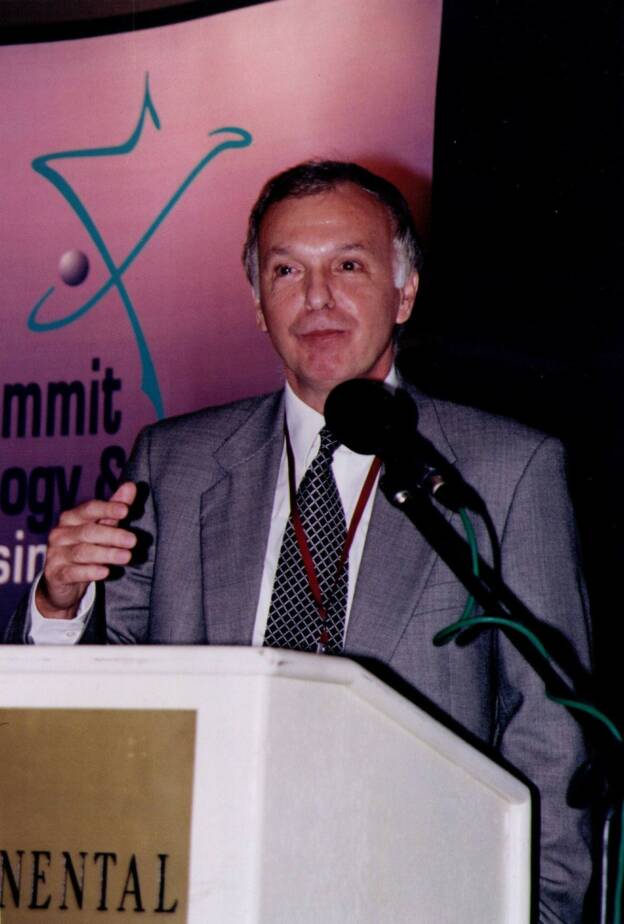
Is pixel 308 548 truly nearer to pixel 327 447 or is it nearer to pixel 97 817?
pixel 327 447

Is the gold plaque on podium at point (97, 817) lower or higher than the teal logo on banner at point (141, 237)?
lower

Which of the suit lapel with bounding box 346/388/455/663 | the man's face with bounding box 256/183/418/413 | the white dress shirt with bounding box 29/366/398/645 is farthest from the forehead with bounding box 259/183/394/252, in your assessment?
the suit lapel with bounding box 346/388/455/663

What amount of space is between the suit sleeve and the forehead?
51 cm

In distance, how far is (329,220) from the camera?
6.68ft

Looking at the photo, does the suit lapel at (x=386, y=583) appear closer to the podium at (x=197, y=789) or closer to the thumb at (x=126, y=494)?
the thumb at (x=126, y=494)

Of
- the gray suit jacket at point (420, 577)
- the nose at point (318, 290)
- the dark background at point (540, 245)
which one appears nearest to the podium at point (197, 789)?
the gray suit jacket at point (420, 577)

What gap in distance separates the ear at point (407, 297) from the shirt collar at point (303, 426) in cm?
13

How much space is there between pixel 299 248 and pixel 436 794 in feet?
4.15

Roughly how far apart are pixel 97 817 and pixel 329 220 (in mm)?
1427

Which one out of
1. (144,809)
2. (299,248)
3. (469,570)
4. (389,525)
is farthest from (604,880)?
(299,248)

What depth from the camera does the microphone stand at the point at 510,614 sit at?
104 cm

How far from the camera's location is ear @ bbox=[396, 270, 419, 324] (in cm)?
214

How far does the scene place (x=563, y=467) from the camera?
6.24 ft

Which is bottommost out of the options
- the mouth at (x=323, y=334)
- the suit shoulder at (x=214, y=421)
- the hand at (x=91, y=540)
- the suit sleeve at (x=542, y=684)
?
the suit sleeve at (x=542, y=684)
